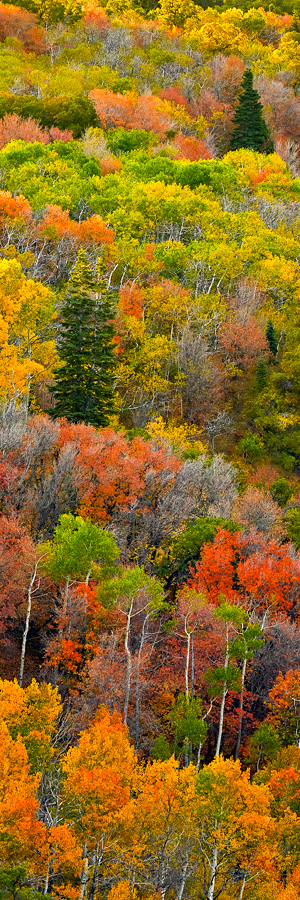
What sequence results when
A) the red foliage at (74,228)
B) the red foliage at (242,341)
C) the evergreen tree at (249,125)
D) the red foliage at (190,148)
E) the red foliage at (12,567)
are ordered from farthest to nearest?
the evergreen tree at (249,125), the red foliage at (190,148), the red foliage at (74,228), the red foliage at (242,341), the red foliage at (12,567)

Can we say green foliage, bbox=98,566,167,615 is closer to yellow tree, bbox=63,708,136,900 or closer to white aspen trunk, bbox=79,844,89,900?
yellow tree, bbox=63,708,136,900

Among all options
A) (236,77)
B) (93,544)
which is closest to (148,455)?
(93,544)

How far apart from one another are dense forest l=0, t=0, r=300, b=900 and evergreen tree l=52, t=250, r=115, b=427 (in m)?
0.20

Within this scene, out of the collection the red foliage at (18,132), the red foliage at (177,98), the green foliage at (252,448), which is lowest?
the green foliage at (252,448)

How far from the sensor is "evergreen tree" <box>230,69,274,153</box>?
→ 109438 millimetres

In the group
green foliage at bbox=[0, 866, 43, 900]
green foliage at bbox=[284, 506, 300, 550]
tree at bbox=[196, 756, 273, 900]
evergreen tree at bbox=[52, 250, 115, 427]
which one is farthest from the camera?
evergreen tree at bbox=[52, 250, 115, 427]

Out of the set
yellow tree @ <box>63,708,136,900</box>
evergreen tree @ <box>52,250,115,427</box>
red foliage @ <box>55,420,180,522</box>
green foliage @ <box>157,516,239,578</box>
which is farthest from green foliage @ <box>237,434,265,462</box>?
yellow tree @ <box>63,708,136,900</box>

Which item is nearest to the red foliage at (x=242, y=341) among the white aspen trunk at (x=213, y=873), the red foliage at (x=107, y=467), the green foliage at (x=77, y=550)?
the red foliage at (x=107, y=467)

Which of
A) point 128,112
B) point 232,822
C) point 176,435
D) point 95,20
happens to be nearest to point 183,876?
point 232,822

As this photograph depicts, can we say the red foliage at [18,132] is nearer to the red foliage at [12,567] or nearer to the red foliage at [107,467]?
the red foliage at [107,467]

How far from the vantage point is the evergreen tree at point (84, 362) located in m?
61.3

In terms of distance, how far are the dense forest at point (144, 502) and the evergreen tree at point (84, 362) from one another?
0.20 m

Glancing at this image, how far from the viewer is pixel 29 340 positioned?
6381 centimetres

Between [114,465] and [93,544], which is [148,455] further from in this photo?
[93,544]
